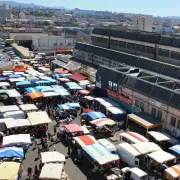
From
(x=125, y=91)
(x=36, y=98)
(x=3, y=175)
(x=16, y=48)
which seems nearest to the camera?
(x=3, y=175)

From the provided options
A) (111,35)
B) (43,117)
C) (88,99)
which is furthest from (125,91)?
(111,35)

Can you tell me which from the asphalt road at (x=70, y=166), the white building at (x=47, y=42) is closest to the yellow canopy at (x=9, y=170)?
the asphalt road at (x=70, y=166)

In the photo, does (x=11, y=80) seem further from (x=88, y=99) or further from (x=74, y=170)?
(x=74, y=170)

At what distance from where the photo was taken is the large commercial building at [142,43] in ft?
105

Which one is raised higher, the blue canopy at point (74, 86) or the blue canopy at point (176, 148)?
the blue canopy at point (74, 86)

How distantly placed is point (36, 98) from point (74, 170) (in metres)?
13.0

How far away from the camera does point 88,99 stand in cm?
2859

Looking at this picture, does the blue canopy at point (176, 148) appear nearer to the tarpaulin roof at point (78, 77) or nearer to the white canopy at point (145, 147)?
the white canopy at point (145, 147)

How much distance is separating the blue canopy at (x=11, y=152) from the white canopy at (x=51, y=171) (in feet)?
7.89

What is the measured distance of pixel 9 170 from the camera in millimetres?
14953

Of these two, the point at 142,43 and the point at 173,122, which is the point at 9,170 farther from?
the point at 142,43

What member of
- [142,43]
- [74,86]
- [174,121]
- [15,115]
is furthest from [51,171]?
[142,43]

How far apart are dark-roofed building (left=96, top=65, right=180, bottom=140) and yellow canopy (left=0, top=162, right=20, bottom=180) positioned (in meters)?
12.0

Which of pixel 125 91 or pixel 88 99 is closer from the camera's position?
pixel 125 91
